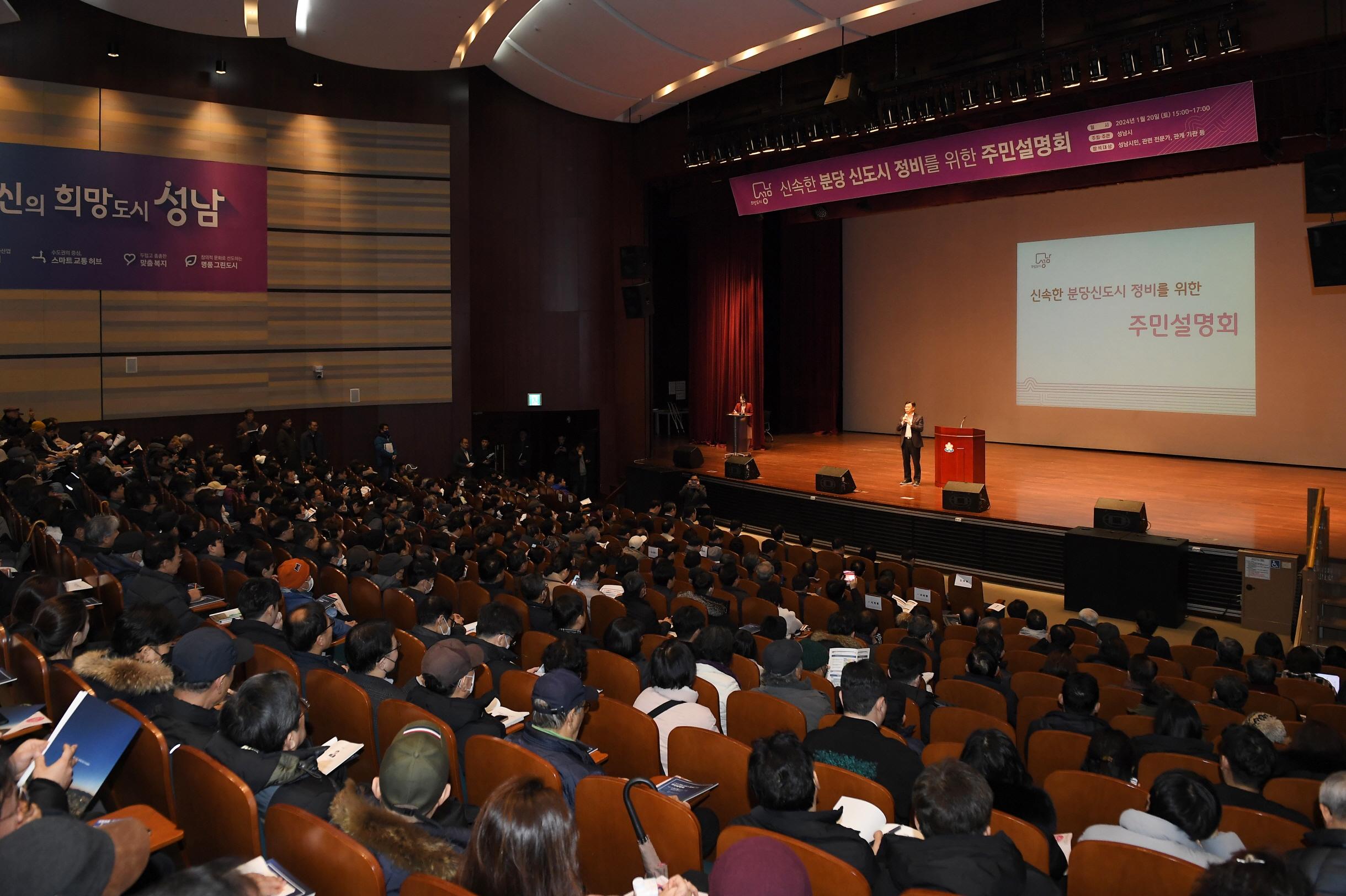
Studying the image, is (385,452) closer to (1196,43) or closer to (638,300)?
(638,300)

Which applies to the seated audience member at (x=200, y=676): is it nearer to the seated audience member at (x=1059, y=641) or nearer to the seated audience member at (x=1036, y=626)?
the seated audience member at (x=1059, y=641)

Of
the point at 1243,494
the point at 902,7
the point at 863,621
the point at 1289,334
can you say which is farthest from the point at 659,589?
the point at 1289,334

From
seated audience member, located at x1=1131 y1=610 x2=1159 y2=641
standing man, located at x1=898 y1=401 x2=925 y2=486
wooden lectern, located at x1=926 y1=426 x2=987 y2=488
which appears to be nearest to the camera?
seated audience member, located at x1=1131 y1=610 x2=1159 y2=641

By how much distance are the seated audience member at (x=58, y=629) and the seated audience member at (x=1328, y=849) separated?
13.0 feet

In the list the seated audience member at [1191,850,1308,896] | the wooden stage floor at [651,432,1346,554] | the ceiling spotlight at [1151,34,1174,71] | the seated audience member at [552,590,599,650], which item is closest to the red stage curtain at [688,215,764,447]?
the wooden stage floor at [651,432,1346,554]

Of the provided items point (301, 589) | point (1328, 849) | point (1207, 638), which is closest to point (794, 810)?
point (1328, 849)

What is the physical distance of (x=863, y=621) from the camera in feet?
19.5

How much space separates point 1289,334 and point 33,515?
1458 cm

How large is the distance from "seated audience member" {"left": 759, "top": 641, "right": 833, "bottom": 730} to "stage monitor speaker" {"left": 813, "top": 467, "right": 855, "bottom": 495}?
8.19m

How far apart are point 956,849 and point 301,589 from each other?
4428 mm

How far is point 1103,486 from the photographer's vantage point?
12898mm

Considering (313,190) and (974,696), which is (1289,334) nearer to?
(974,696)

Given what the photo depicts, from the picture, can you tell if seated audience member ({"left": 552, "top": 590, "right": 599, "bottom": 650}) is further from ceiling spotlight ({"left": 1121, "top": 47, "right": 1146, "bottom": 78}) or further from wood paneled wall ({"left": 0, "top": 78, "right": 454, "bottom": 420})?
wood paneled wall ({"left": 0, "top": 78, "right": 454, "bottom": 420})

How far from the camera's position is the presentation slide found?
Answer: 1419 centimetres
